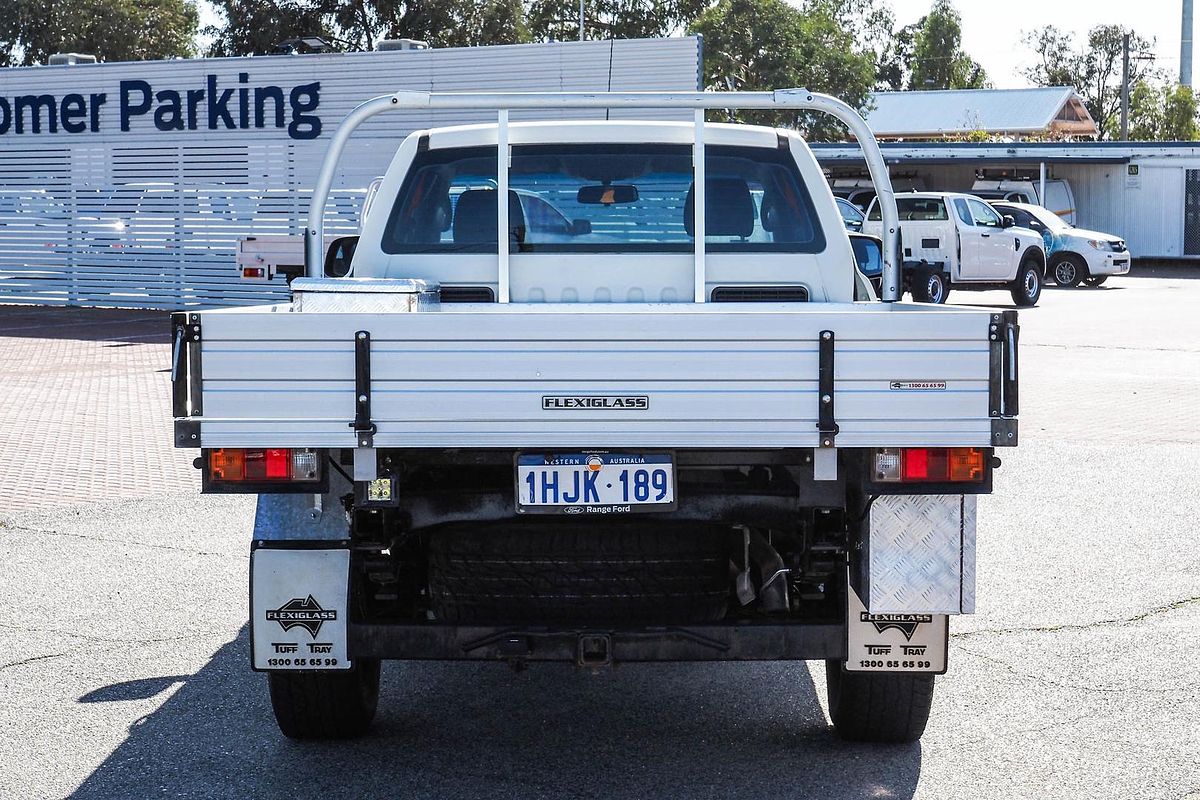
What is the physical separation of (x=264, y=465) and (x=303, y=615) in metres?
0.51

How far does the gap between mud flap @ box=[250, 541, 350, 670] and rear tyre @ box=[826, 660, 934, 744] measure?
1476mm

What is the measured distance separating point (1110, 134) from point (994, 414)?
85.0 meters

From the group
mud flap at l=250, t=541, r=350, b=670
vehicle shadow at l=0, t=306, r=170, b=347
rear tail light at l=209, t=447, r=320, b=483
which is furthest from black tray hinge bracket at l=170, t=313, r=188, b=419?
vehicle shadow at l=0, t=306, r=170, b=347

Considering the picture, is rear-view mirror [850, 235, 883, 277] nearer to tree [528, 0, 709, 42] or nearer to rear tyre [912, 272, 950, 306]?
rear tyre [912, 272, 950, 306]

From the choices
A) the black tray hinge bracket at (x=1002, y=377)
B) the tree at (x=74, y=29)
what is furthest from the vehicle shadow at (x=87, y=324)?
the tree at (x=74, y=29)

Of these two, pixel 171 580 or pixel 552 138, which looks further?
pixel 171 580

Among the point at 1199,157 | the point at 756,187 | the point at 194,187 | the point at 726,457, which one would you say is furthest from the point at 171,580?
the point at 1199,157

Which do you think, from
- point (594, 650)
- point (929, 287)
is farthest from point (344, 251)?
point (929, 287)

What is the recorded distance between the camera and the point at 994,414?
3996 mm

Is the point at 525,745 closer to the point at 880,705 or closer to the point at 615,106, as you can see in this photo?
the point at 880,705

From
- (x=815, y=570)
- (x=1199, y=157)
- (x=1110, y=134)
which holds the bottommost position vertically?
(x=815, y=570)

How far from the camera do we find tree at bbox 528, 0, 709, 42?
2275 inches

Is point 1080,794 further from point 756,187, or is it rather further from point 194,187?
point 194,187

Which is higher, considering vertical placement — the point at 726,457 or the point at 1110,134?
the point at 1110,134
